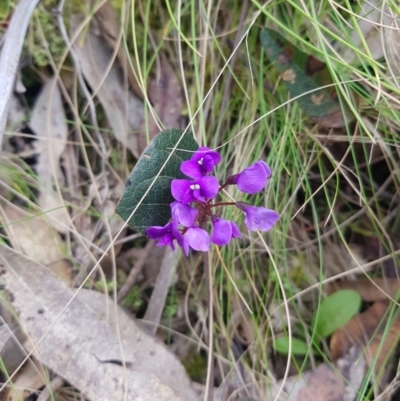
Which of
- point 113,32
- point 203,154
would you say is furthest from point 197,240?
point 113,32

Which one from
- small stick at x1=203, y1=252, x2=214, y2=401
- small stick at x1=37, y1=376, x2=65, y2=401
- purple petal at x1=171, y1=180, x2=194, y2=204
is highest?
purple petal at x1=171, y1=180, x2=194, y2=204

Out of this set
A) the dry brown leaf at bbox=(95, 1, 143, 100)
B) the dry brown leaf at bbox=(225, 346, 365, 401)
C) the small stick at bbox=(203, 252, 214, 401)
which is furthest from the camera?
the dry brown leaf at bbox=(95, 1, 143, 100)

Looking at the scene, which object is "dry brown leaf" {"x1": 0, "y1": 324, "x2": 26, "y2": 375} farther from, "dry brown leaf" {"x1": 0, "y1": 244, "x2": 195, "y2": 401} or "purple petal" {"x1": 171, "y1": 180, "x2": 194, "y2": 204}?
"purple petal" {"x1": 171, "y1": 180, "x2": 194, "y2": 204}

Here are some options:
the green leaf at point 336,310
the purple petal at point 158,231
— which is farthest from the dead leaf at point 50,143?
the green leaf at point 336,310

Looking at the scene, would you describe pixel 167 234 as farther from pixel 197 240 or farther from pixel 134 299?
pixel 134 299

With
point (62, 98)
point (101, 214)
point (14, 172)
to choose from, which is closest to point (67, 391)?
point (101, 214)

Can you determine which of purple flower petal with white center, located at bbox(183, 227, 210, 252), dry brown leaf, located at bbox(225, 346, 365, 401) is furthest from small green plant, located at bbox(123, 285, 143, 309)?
purple flower petal with white center, located at bbox(183, 227, 210, 252)
